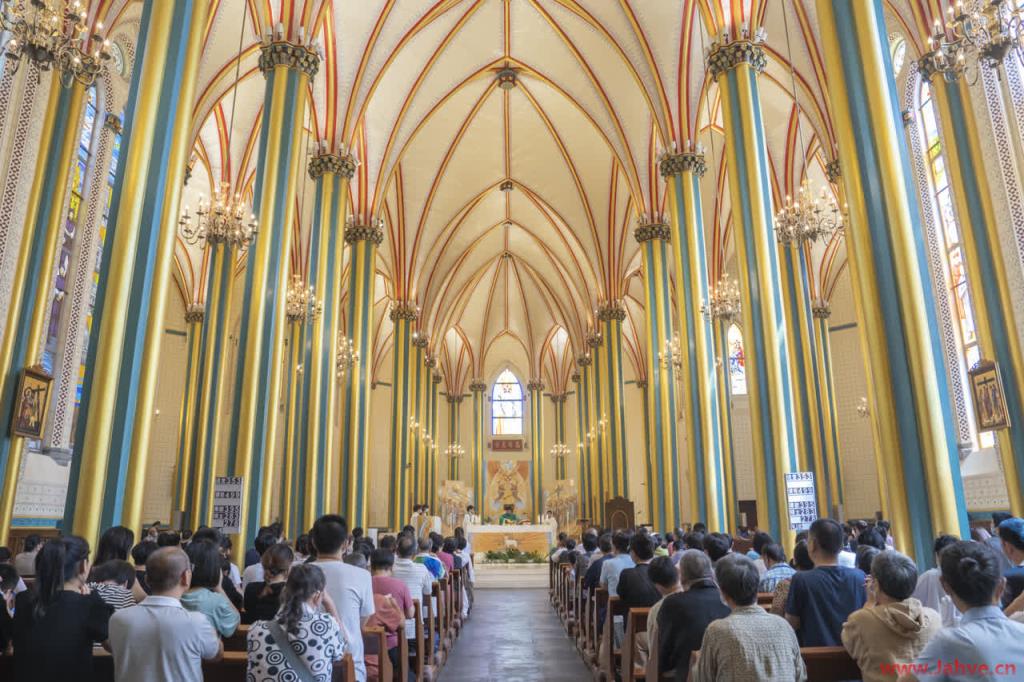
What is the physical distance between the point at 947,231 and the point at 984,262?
423 cm

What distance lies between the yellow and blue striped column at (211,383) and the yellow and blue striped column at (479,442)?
2013 cm

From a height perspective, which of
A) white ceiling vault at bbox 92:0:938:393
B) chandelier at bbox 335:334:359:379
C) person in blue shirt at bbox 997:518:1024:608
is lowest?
person in blue shirt at bbox 997:518:1024:608

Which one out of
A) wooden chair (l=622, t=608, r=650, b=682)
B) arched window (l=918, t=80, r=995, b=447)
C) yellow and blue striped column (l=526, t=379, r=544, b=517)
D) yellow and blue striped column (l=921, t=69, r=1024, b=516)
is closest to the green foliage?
arched window (l=918, t=80, r=995, b=447)

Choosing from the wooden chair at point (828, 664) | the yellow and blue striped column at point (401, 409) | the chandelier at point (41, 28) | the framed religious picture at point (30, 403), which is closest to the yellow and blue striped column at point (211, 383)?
the framed religious picture at point (30, 403)

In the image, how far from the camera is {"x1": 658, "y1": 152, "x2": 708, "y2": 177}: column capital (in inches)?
579

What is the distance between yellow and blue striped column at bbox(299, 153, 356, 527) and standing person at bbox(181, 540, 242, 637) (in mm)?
9568

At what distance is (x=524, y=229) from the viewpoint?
27.9 m

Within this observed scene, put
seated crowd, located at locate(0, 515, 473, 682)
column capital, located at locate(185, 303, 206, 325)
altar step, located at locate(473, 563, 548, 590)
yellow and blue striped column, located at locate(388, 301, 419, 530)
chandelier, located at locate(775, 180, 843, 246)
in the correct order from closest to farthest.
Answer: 1. seated crowd, located at locate(0, 515, 473, 682)
2. chandelier, located at locate(775, 180, 843, 246)
3. altar step, located at locate(473, 563, 548, 590)
4. yellow and blue striped column, located at locate(388, 301, 419, 530)
5. column capital, located at locate(185, 303, 206, 325)

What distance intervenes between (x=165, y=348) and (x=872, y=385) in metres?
22.6

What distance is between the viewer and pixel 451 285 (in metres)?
30.0

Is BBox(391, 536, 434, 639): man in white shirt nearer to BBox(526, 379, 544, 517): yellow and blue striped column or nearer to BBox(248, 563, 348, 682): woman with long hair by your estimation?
BBox(248, 563, 348, 682): woman with long hair

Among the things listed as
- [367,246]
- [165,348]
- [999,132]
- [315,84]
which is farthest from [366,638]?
[165,348]

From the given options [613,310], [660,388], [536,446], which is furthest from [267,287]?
[536,446]

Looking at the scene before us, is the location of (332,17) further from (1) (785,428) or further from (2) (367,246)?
(1) (785,428)
